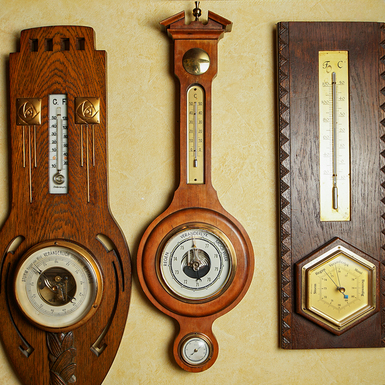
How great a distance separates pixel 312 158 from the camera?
4.69ft

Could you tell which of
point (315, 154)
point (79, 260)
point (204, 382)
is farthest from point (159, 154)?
point (204, 382)

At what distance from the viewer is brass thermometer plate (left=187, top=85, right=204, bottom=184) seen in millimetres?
1402

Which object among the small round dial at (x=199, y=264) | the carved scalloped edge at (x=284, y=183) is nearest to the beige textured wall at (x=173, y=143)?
the carved scalloped edge at (x=284, y=183)

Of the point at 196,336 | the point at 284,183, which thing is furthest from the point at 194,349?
the point at 284,183

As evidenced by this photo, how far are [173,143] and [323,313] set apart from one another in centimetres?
94

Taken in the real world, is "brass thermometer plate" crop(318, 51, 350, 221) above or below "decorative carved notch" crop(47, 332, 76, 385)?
above

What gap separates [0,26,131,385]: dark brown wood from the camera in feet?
4.58

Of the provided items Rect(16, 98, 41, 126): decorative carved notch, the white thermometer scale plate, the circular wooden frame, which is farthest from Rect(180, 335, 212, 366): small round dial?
Rect(16, 98, 41, 126): decorative carved notch

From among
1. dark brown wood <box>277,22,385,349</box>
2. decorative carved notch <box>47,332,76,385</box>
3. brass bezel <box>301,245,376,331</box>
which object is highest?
dark brown wood <box>277,22,385,349</box>

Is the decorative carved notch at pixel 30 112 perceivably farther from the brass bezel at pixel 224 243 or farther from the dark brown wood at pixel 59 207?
the brass bezel at pixel 224 243

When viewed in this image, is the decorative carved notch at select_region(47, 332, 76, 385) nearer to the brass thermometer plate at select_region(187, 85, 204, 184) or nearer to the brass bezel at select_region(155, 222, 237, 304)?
the brass bezel at select_region(155, 222, 237, 304)

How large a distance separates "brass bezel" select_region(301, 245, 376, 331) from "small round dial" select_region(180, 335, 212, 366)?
430mm

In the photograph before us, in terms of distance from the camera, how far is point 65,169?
4.62ft

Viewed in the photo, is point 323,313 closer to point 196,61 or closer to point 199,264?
point 199,264
